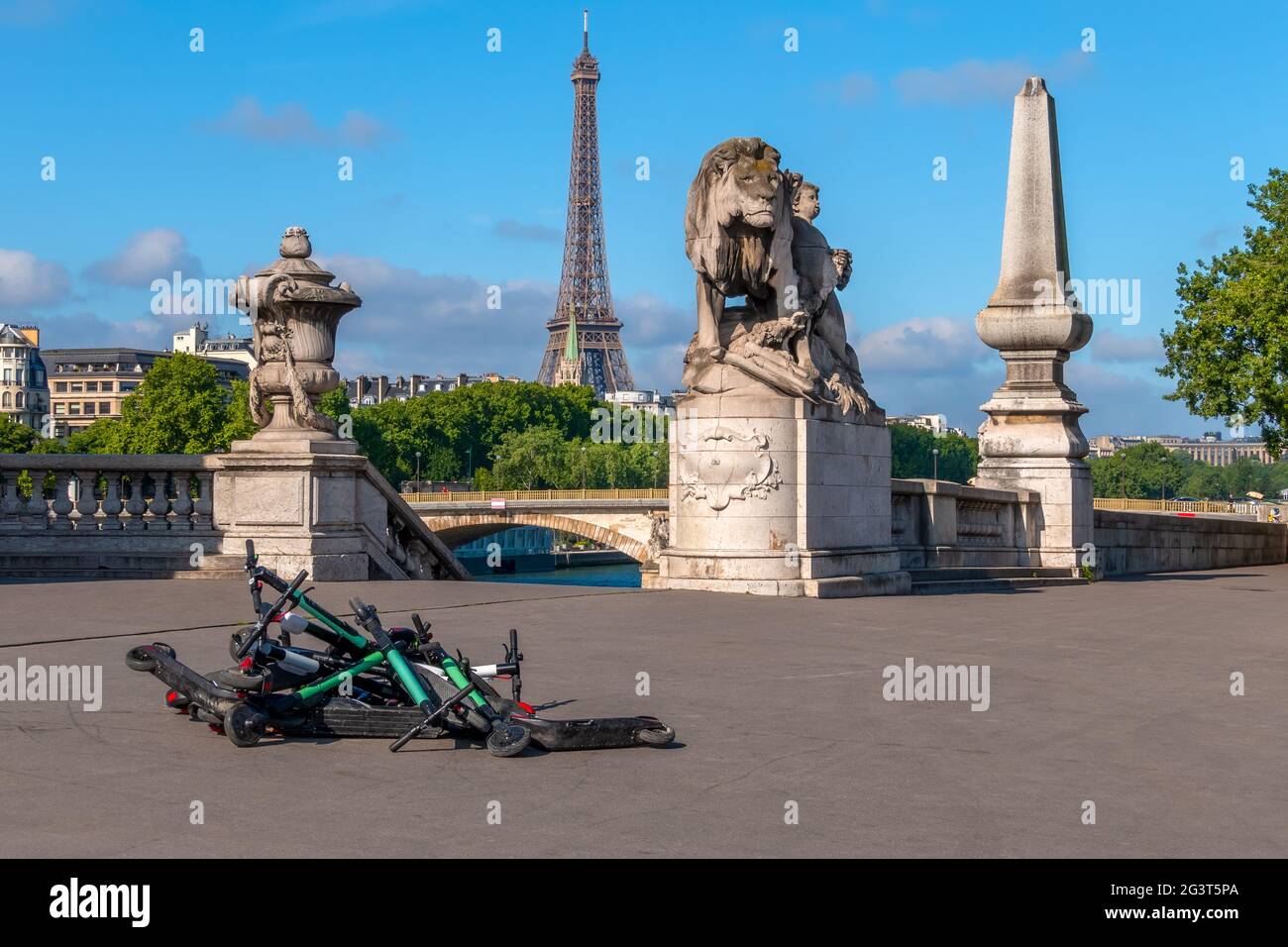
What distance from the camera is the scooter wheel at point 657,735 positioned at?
7477mm

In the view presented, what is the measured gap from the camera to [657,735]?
7.49 meters

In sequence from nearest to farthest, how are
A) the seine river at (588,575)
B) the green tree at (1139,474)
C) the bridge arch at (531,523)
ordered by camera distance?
the bridge arch at (531,523)
the seine river at (588,575)
the green tree at (1139,474)

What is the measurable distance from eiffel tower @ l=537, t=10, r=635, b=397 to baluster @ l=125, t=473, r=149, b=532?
165 m

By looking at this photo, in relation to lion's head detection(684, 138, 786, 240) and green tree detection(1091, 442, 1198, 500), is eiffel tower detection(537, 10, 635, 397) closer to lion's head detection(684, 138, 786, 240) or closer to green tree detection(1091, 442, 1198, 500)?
green tree detection(1091, 442, 1198, 500)

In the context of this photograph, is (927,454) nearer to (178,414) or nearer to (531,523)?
(531,523)

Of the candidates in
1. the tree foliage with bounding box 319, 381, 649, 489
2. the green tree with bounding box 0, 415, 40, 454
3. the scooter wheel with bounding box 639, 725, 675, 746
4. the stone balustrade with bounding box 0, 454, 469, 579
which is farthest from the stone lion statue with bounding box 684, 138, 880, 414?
the tree foliage with bounding box 319, 381, 649, 489

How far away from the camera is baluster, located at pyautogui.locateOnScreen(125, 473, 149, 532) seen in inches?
650

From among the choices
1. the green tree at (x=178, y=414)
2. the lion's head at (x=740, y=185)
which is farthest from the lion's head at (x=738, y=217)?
the green tree at (x=178, y=414)

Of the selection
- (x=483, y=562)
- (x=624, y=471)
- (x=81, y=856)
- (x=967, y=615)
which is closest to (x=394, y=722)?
(x=81, y=856)

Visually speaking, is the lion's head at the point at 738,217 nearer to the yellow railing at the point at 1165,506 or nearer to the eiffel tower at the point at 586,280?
the yellow railing at the point at 1165,506

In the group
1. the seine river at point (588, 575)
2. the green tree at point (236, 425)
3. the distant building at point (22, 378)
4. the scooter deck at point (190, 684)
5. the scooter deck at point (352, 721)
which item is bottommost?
the seine river at point (588, 575)

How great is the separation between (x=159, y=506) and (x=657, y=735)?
10297 millimetres

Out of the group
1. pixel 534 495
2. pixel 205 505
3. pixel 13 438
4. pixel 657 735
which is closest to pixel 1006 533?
pixel 205 505
